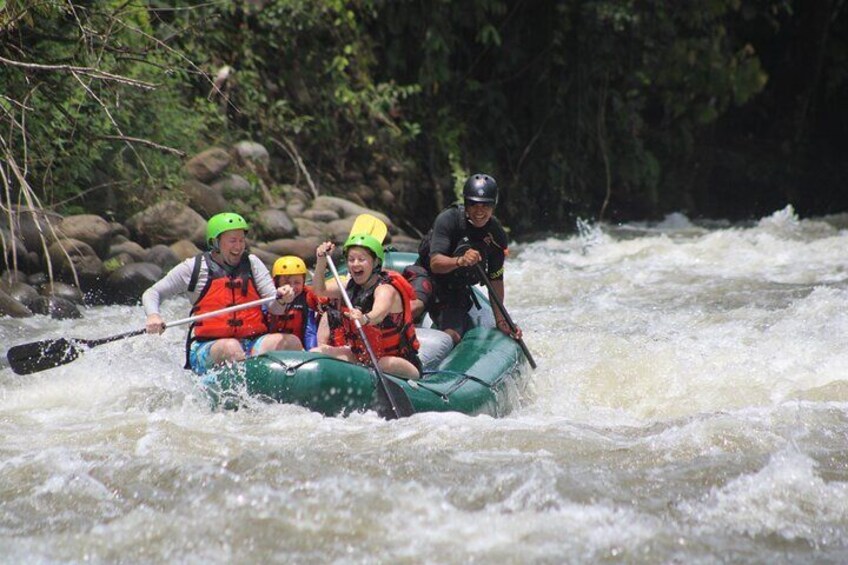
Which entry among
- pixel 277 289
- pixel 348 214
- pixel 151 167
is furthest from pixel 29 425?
pixel 348 214

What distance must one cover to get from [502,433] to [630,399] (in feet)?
5.10

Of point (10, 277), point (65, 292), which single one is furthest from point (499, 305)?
point (10, 277)

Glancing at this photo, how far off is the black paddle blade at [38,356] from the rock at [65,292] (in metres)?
2.66

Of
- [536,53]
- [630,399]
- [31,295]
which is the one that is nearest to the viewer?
[630,399]

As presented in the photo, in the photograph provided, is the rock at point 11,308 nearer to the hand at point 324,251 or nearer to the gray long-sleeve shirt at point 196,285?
the gray long-sleeve shirt at point 196,285

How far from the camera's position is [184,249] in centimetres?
958

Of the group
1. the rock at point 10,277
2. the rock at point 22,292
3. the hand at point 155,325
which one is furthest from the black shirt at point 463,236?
the rock at point 10,277

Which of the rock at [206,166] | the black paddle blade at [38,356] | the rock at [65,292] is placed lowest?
the rock at [65,292]

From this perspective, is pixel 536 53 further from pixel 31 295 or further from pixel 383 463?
pixel 383 463

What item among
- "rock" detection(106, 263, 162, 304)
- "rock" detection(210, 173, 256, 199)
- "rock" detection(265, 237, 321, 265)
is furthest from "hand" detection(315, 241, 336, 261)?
"rock" detection(210, 173, 256, 199)

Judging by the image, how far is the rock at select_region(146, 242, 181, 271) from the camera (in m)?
9.36

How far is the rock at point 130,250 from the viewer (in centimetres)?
928

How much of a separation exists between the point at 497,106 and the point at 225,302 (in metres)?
8.44

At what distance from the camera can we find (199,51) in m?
11.3
